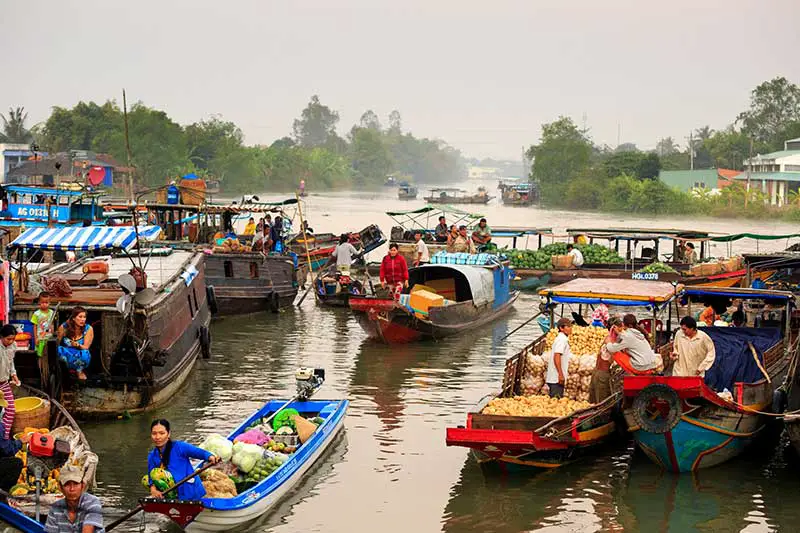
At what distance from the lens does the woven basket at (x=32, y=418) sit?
11.7 meters

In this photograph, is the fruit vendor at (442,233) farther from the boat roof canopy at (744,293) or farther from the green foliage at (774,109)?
the green foliage at (774,109)

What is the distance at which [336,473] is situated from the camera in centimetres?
1303

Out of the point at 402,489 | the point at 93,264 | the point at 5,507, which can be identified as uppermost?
the point at 93,264

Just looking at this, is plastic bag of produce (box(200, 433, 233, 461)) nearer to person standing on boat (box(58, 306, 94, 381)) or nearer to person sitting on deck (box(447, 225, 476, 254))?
person standing on boat (box(58, 306, 94, 381))

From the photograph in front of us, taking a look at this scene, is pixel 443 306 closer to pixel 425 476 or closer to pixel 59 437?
pixel 425 476

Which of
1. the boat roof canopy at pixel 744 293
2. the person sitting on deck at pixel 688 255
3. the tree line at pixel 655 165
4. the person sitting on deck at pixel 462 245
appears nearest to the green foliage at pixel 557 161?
the tree line at pixel 655 165

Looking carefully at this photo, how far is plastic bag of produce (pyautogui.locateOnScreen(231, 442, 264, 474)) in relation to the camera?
1126 cm

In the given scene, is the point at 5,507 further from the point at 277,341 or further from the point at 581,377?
the point at 277,341

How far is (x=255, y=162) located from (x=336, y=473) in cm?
10208

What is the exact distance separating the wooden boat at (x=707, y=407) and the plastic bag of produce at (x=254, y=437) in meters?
3.99

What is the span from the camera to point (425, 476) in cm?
A: 1299

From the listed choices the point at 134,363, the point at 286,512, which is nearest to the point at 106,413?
the point at 134,363

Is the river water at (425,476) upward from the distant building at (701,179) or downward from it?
downward

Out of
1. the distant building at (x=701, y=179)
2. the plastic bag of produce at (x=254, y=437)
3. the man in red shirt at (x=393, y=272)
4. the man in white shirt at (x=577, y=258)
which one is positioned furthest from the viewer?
the distant building at (x=701, y=179)
